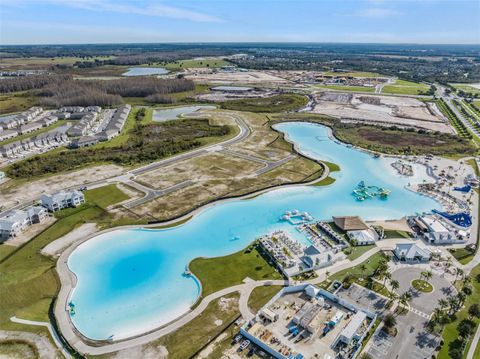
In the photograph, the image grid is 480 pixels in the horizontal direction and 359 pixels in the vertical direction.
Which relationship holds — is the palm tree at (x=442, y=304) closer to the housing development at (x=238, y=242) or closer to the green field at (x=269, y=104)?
the housing development at (x=238, y=242)

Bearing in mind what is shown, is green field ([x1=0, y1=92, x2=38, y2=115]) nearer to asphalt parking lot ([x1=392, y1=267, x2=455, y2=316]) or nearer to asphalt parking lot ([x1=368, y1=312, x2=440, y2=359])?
asphalt parking lot ([x1=392, y1=267, x2=455, y2=316])

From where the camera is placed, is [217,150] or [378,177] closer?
[378,177]

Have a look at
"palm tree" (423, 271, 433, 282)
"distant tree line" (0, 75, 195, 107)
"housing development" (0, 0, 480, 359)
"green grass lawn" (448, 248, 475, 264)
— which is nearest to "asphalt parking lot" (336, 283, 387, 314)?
"housing development" (0, 0, 480, 359)

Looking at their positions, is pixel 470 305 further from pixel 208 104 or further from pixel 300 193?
pixel 208 104

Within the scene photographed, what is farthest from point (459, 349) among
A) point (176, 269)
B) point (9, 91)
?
point (9, 91)

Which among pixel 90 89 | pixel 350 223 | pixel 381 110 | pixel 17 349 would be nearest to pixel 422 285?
pixel 350 223

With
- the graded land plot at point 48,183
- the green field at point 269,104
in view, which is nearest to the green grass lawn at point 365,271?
the graded land plot at point 48,183
